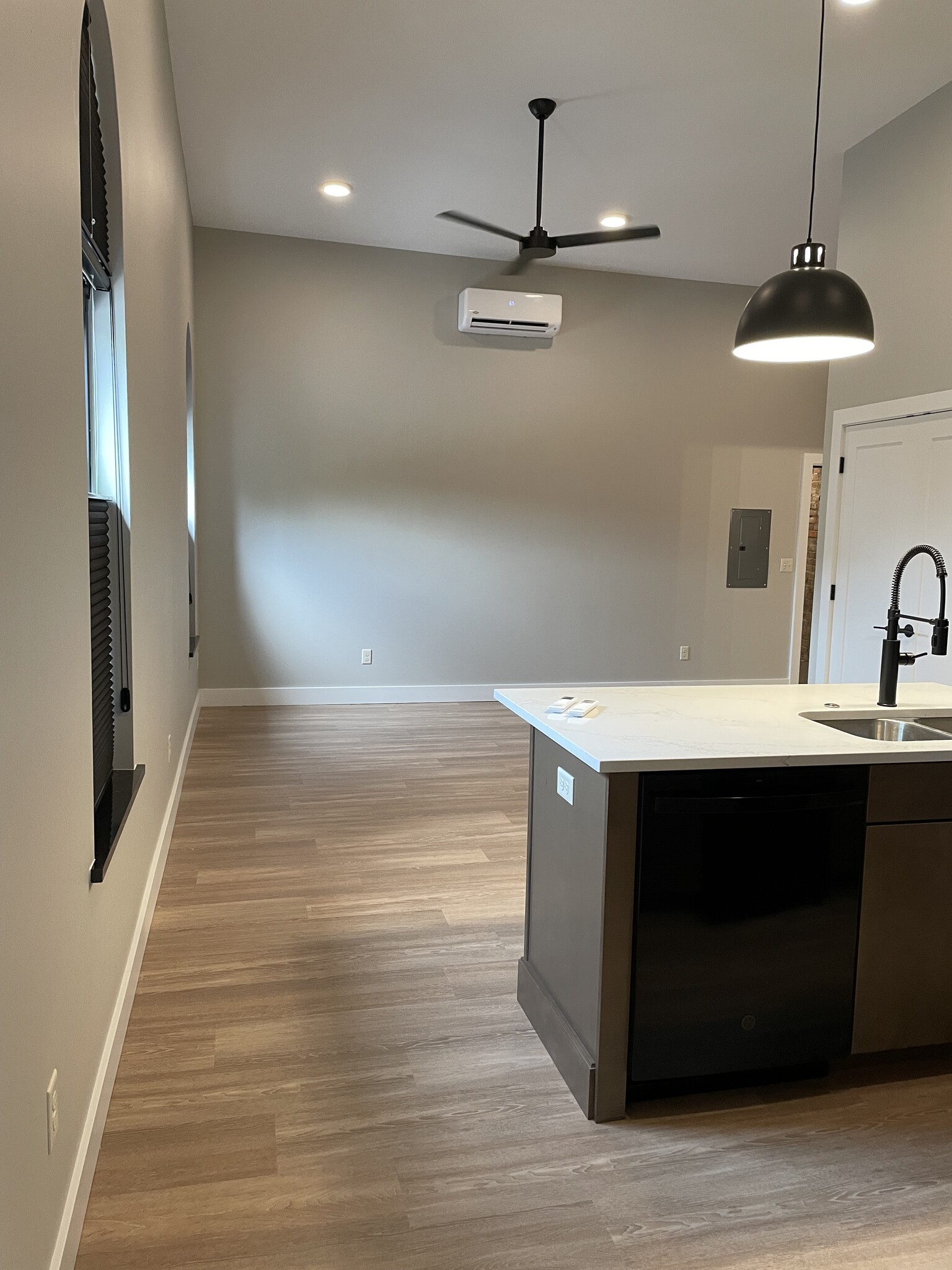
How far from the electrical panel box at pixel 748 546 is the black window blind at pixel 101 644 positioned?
6.04 meters

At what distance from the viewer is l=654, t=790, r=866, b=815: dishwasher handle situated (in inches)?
80.8

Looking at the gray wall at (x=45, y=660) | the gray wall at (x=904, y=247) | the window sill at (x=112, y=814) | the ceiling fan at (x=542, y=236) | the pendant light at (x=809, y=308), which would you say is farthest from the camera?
the ceiling fan at (x=542, y=236)

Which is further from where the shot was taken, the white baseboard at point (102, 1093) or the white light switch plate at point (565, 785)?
the white light switch plate at point (565, 785)

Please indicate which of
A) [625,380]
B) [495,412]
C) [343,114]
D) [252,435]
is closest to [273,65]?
[343,114]

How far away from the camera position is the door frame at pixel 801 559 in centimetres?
766

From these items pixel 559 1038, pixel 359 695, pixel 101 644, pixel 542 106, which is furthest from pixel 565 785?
pixel 359 695

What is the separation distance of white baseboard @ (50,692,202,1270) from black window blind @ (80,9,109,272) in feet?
6.14

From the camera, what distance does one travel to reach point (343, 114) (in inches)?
176

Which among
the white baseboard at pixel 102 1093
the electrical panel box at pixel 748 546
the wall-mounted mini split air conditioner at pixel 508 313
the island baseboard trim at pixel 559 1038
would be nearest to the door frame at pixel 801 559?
the electrical panel box at pixel 748 546

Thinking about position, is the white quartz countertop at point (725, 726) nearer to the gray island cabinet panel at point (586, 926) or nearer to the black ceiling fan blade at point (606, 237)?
the gray island cabinet panel at point (586, 926)

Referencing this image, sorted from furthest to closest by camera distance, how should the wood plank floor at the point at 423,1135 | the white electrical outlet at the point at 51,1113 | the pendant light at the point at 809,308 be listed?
the pendant light at the point at 809,308 < the wood plank floor at the point at 423,1135 < the white electrical outlet at the point at 51,1113

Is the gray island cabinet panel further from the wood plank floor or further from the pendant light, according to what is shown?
the pendant light

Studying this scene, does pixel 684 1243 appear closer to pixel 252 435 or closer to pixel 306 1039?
pixel 306 1039

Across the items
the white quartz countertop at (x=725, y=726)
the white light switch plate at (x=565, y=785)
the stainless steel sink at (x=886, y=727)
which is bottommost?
the white light switch plate at (x=565, y=785)
